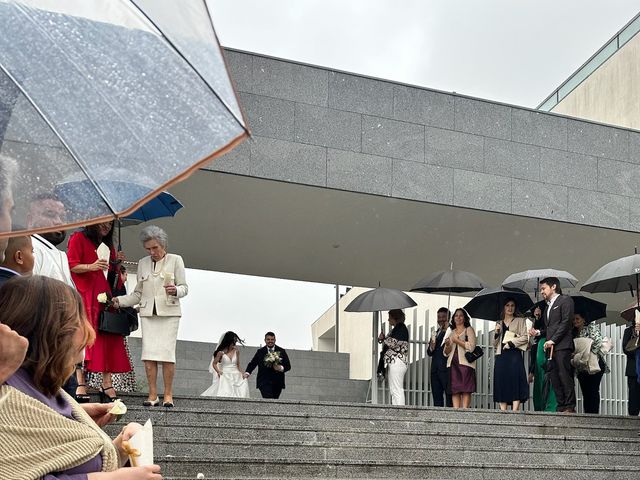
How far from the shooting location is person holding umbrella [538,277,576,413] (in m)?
10.5

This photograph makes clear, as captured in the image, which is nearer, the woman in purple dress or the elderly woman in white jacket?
the woman in purple dress

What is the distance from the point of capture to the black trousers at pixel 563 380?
34.6ft

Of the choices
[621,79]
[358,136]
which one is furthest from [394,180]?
[621,79]

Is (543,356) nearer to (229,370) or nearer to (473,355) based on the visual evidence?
(473,355)

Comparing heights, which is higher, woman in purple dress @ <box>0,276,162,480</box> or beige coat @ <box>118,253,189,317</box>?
beige coat @ <box>118,253,189,317</box>

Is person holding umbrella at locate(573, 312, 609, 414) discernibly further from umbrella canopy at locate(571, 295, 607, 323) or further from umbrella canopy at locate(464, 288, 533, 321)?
umbrella canopy at locate(464, 288, 533, 321)

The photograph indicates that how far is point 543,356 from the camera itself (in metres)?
11.4

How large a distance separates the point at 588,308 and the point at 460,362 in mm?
1501

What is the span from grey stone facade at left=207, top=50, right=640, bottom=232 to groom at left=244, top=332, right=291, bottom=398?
2975mm

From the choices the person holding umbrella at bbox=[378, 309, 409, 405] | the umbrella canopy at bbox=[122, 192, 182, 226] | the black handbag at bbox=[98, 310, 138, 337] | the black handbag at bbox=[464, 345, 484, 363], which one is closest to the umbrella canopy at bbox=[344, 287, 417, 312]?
the person holding umbrella at bbox=[378, 309, 409, 405]

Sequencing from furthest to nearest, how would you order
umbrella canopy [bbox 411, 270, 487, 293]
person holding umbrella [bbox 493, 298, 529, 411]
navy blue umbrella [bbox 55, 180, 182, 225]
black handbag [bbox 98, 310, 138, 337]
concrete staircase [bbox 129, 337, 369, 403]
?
concrete staircase [bbox 129, 337, 369, 403] < umbrella canopy [bbox 411, 270, 487, 293] < person holding umbrella [bbox 493, 298, 529, 411] < black handbag [bbox 98, 310, 138, 337] < navy blue umbrella [bbox 55, 180, 182, 225]

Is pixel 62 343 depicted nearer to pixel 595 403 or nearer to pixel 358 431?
pixel 358 431

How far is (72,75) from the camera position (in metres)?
2.66

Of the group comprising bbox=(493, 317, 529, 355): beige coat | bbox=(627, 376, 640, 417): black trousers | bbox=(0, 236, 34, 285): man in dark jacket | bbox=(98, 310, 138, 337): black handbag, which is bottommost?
bbox=(627, 376, 640, 417): black trousers
